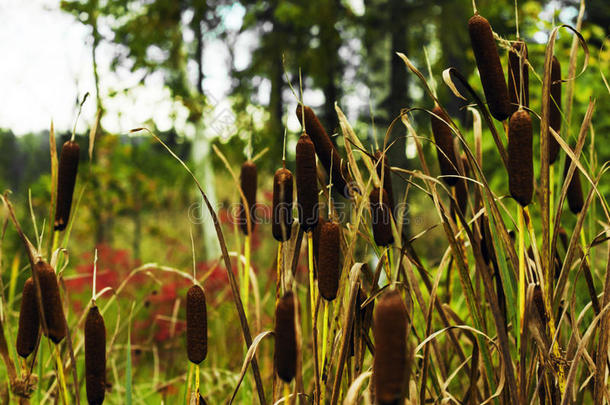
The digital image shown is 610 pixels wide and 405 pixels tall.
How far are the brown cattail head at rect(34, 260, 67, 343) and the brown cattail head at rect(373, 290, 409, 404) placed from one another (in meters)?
0.45

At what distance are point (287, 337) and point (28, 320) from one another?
1.37 ft

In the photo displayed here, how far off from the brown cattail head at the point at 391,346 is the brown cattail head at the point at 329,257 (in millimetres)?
232

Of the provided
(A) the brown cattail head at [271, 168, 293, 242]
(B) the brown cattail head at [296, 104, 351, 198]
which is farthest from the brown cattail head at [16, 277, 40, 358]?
(B) the brown cattail head at [296, 104, 351, 198]

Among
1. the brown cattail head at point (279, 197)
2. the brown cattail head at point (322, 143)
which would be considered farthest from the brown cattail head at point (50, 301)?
the brown cattail head at point (322, 143)

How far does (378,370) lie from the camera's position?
486 mm

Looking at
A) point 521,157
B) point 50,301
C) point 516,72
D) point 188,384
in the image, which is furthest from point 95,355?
point 516,72

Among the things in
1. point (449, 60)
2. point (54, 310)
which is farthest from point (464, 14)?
point (54, 310)

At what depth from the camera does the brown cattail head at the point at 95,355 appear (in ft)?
2.37

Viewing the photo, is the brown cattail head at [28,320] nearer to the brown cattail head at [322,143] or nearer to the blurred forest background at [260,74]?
the brown cattail head at [322,143]

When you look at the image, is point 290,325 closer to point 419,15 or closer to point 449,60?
point 419,15

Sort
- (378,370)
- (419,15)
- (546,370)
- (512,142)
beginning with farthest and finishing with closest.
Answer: (419,15)
(546,370)
(512,142)
(378,370)

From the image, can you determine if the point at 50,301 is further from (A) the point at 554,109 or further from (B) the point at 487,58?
(A) the point at 554,109

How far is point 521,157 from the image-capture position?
2.30ft

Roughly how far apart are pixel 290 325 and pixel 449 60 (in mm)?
5014
